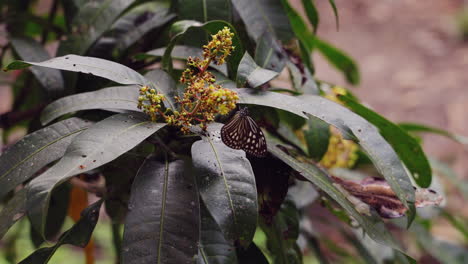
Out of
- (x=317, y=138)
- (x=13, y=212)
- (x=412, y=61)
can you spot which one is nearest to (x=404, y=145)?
(x=317, y=138)

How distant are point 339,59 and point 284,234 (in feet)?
2.40

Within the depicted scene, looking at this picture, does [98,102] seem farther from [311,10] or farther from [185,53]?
[311,10]

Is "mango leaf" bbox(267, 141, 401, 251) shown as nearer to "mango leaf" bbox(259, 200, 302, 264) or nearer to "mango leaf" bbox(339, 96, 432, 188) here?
"mango leaf" bbox(259, 200, 302, 264)

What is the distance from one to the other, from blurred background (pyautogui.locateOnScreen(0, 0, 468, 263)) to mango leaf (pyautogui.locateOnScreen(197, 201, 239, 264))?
13.3 ft

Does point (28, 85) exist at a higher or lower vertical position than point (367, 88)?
higher

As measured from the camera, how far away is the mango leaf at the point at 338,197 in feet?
2.56

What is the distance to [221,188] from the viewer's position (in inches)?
26.6

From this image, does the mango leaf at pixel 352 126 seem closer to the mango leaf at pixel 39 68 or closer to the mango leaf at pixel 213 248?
the mango leaf at pixel 213 248

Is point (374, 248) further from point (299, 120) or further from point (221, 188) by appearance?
point (221, 188)

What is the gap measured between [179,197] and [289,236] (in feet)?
0.95

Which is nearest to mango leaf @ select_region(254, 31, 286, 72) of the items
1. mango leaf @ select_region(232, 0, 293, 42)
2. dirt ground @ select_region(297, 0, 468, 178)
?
mango leaf @ select_region(232, 0, 293, 42)

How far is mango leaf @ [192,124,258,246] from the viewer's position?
0.65m

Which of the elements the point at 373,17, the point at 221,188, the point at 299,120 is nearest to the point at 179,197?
the point at 221,188

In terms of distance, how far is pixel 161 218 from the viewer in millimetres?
682
